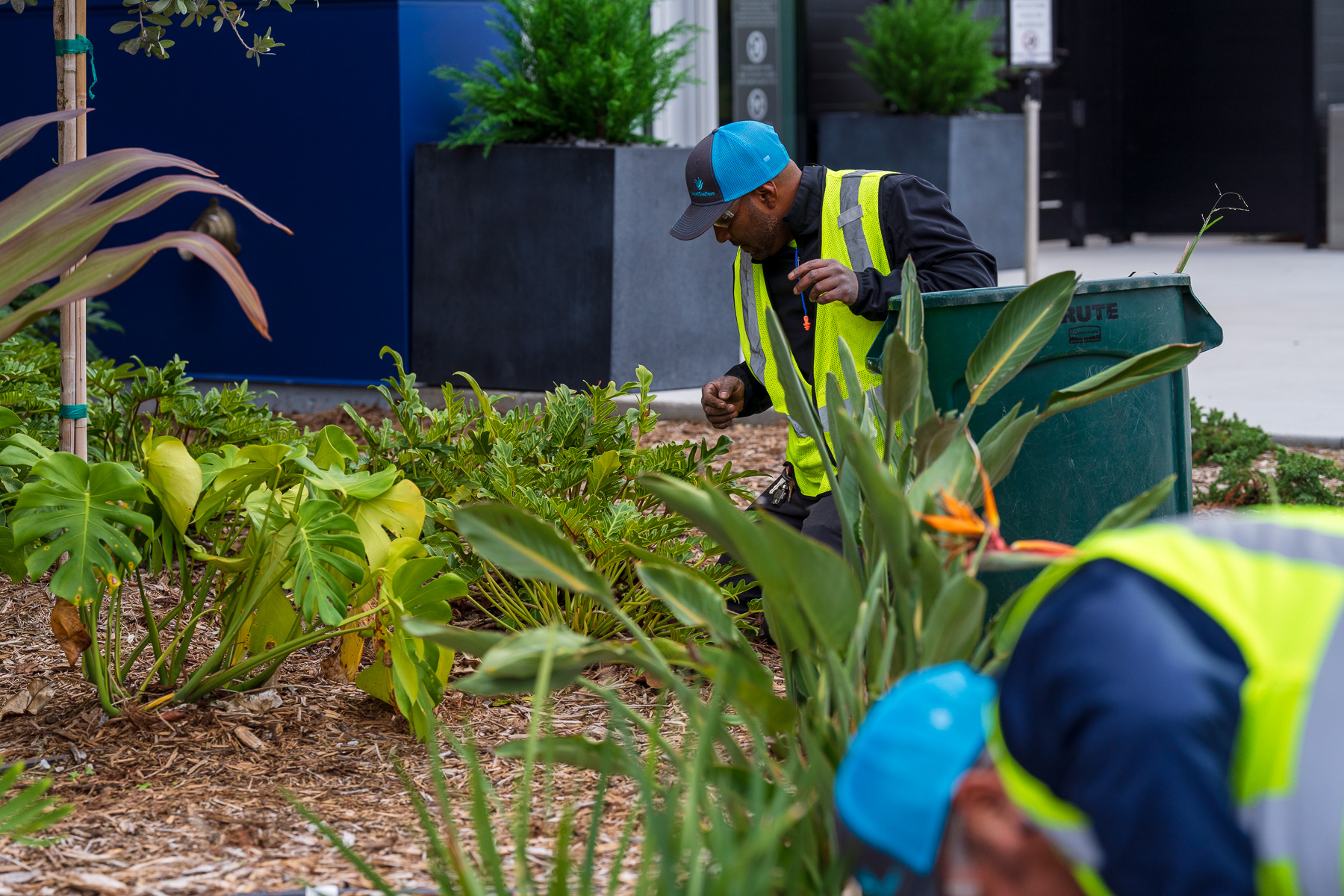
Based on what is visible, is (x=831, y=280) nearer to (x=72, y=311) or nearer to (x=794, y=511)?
(x=794, y=511)

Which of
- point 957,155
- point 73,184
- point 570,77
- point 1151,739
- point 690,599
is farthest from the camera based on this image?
point 957,155

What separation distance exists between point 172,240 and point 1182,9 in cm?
1633

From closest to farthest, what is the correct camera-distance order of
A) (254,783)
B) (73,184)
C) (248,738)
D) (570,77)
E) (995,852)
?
1. (995,852)
2. (73,184)
3. (254,783)
4. (248,738)
5. (570,77)

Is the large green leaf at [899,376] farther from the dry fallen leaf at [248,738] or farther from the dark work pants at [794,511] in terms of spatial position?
the dry fallen leaf at [248,738]

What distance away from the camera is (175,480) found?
2.70 metres

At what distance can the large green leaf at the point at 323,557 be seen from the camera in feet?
7.88

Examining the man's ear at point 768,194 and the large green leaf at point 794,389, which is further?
the man's ear at point 768,194

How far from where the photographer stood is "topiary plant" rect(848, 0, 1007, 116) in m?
10.7

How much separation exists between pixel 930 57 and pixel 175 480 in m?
9.32

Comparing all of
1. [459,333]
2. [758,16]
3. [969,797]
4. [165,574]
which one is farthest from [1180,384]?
[758,16]

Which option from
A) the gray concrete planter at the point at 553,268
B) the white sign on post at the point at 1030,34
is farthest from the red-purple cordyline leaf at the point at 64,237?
the white sign on post at the point at 1030,34

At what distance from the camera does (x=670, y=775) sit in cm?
245

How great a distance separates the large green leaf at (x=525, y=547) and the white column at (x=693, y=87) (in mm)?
7272

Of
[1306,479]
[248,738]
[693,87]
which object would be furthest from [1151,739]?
[693,87]
